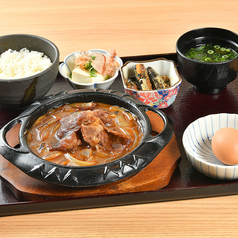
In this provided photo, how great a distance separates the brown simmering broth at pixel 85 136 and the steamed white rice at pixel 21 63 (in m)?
0.54

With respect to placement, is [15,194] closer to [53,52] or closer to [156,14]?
[53,52]

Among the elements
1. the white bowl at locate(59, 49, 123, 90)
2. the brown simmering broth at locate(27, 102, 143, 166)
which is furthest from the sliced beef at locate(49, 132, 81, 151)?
the white bowl at locate(59, 49, 123, 90)

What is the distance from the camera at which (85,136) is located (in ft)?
5.87

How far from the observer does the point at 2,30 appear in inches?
148

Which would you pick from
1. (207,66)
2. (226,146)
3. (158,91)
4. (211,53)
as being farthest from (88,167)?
(211,53)

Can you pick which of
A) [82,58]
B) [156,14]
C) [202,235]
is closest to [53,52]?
[82,58]

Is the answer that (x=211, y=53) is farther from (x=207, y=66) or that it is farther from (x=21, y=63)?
(x=21, y=63)

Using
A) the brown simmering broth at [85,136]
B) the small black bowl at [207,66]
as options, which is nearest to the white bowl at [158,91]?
the small black bowl at [207,66]

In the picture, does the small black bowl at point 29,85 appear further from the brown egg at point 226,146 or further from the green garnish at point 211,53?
the brown egg at point 226,146

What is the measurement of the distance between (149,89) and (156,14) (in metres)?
1.85

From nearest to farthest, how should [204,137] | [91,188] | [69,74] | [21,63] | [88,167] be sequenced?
[88,167]
[91,188]
[204,137]
[21,63]
[69,74]

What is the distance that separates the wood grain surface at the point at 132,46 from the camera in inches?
66.1

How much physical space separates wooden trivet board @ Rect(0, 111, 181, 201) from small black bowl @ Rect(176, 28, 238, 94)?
765mm

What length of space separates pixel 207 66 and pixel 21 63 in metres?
1.33
